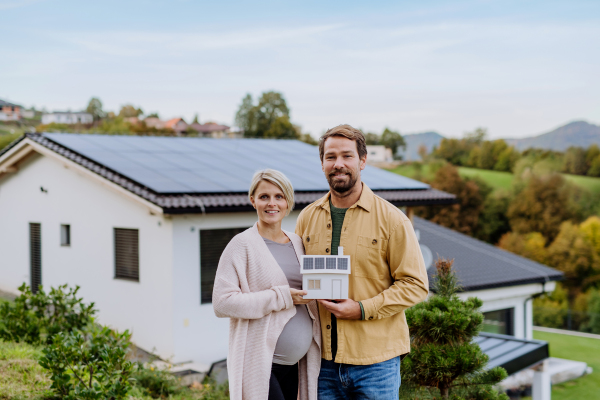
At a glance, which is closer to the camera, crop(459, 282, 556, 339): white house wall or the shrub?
the shrub

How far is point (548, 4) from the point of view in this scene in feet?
189

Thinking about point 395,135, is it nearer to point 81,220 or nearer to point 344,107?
point 344,107

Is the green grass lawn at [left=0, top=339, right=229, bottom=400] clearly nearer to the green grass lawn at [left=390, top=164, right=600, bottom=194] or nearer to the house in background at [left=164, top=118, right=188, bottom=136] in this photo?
the house in background at [left=164, top=118, right=188, bottom=136]

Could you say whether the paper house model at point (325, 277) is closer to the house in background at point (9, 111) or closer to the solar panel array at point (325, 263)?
the solar panel array at point (325, 263)

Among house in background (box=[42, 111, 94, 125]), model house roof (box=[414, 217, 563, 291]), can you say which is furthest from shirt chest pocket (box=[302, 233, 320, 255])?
house in background (box=[42, 111, 94, 125])

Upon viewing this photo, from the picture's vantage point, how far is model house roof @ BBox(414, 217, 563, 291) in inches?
567

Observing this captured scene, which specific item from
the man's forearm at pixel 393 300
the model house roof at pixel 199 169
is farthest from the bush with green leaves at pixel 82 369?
the model house roof at pixel 199 169

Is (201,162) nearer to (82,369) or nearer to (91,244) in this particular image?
(91,244)

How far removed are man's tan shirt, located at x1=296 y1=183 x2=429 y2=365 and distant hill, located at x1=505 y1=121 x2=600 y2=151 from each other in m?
85.2

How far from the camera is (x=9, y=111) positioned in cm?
11162

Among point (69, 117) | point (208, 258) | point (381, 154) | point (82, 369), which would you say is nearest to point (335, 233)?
point (82, 369)

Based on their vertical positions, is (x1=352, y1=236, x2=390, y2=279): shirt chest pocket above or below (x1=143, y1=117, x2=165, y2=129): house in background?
below

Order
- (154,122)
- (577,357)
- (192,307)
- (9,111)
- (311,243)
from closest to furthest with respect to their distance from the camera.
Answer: (311,243) < (192,307) < (577,357) < (154,122) < (9,111)

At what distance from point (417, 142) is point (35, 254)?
7677 cm
